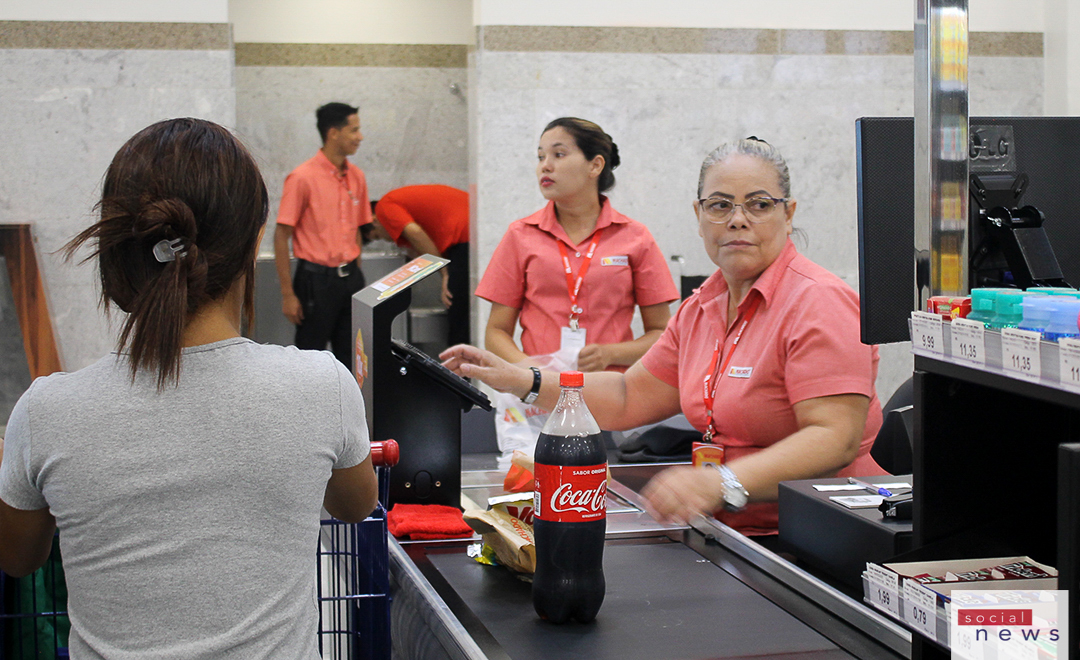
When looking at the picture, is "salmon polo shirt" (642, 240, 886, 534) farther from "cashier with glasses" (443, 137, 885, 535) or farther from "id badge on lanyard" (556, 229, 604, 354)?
"id badge on lanyard" (556, 229, 604, 354)

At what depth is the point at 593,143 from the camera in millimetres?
3611

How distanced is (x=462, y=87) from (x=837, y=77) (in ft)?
9.42

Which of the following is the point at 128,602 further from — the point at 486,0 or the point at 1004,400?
the point at 486,0

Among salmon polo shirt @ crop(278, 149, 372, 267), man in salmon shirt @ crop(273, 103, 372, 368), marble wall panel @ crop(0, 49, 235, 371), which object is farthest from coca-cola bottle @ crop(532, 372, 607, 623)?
salmon polo shirt @ crop(278, 149, 372, 267)

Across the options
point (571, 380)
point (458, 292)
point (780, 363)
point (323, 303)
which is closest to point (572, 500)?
point (571, 380)

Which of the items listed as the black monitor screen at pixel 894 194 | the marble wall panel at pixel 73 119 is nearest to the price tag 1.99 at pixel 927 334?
the black monitor screen at pixel 894 194

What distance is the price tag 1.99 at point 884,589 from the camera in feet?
3.62

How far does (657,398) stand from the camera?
2.51 metres

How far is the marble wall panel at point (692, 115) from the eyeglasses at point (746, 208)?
2.97 m

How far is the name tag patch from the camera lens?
2100mm

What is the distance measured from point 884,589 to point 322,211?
16.2ft

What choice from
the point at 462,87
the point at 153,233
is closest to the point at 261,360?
the point at 153,233

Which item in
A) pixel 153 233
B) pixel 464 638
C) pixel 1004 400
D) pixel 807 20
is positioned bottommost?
pixel 464 638

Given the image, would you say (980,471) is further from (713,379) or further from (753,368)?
(713,379)
